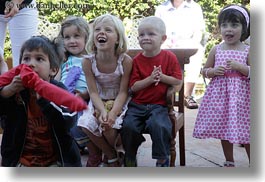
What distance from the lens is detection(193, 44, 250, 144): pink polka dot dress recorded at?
100 inches

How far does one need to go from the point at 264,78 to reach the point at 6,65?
1.33 m

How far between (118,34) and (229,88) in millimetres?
656

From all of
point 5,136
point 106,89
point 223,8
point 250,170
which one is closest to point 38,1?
Result: point 106,89

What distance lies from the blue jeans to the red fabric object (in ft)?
1.51

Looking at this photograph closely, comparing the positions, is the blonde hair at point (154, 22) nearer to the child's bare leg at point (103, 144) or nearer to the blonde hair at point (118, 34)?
the blonde hair at point (118, 34)

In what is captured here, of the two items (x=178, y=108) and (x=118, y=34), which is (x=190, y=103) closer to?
(x=178, y=108)

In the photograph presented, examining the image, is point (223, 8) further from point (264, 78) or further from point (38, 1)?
point (38, 1)

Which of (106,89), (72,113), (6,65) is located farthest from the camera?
(106,89)

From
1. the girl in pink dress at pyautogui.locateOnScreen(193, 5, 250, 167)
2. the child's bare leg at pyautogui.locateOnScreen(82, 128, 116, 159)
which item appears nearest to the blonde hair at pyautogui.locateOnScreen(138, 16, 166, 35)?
the girl in pink dress at pyautogui.locateOnScreen(193, 5, 250, 167)

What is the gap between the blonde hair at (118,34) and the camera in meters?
2.52

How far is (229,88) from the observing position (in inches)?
101

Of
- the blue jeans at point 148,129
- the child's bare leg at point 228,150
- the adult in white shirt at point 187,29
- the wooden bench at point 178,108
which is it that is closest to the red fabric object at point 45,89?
the blue jeans at point 148,129

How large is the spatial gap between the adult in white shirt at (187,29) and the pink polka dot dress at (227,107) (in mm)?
110

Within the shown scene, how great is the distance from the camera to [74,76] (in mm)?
2736
